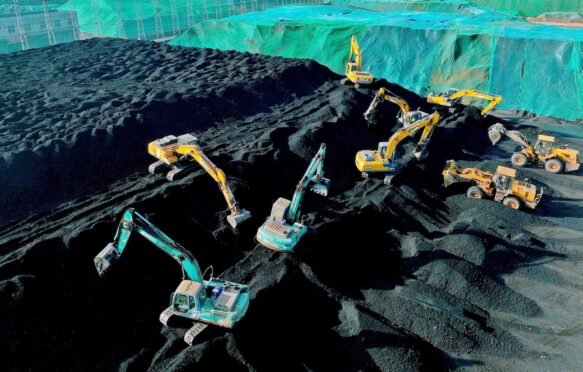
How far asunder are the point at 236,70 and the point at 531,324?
824 inches

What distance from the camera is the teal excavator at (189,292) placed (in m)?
8.74

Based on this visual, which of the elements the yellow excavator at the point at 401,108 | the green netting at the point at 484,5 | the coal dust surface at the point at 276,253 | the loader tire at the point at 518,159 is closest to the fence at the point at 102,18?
the green netting at the point at 484,5

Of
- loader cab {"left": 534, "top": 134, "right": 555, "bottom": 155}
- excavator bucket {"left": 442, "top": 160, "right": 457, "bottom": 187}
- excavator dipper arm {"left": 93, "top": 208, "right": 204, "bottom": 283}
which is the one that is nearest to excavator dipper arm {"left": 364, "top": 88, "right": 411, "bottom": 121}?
excavator bucket {"left": 442, "top": 160, "right": 457, "bottom": 187}

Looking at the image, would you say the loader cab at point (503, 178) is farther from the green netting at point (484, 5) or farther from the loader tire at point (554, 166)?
the green netting at point (484, 5)

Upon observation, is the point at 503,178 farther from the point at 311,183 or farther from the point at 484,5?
the point at 484,5

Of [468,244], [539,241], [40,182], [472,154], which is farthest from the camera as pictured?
[472,154]

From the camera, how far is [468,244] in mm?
12086

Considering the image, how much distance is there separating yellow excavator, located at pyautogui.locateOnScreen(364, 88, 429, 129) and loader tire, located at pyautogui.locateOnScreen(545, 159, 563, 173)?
548 centimetres

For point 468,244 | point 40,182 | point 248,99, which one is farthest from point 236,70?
point 468,244

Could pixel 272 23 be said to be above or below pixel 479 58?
above

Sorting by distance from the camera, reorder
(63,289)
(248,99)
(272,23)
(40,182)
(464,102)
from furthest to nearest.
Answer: (272,23)
(464,102)
(248,99)
(40,182)
(63,289)

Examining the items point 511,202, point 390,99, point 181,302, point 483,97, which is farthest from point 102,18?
point 511,202

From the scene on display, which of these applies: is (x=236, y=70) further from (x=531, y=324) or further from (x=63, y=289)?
(x=531, y=324)

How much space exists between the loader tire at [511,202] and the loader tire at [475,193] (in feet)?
2.56
